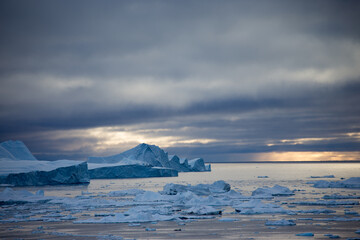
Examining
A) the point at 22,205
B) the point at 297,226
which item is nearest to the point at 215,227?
the point at 297,226

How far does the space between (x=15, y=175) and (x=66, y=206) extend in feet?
74.9

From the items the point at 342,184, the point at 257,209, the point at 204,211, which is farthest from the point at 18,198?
the point at 342,184

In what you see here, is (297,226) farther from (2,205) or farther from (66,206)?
(2,205)

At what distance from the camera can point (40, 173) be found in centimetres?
4497

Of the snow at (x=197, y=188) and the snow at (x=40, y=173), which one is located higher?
the snow at (x=40, y=173)

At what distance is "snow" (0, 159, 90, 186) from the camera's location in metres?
43.0

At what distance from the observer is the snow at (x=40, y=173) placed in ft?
141

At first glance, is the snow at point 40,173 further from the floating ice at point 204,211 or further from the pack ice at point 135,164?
the floating ice at point 204,211

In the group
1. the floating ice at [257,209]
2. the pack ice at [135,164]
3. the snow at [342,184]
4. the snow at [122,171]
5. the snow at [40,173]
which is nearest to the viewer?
the floating ice at [257,209]

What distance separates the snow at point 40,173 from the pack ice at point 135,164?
12379 millimetres

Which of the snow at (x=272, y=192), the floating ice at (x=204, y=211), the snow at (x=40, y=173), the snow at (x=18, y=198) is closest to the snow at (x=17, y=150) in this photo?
the snow at (x=40, y=173)

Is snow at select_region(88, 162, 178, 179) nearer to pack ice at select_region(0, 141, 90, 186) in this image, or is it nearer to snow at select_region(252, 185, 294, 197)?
pack ice at select_region(0, 141, 90, 186)

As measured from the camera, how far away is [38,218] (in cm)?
1786

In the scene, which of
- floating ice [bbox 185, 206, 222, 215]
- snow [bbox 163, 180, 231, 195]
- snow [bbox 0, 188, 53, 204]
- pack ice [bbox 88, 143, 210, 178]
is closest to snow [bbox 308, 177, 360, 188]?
snow [bbox 163, 180, 231, 195]
